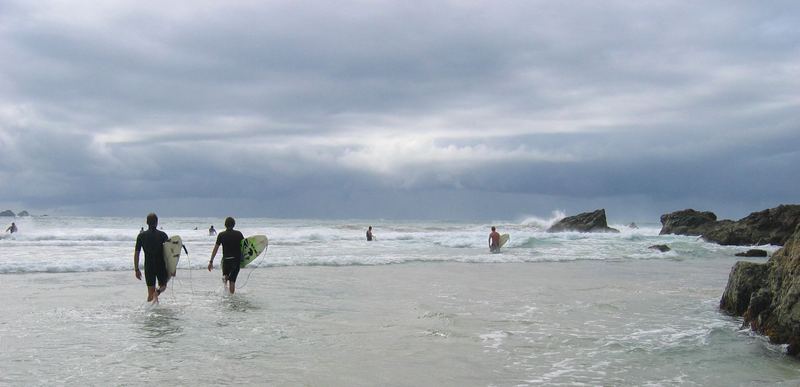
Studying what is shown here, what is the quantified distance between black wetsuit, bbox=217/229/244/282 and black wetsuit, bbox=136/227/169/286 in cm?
147

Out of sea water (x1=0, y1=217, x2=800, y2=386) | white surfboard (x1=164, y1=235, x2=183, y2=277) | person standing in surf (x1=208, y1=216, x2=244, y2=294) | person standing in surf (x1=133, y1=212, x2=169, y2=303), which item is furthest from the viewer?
person standing in surf (x1=208, y1=216, x2=244, y2=294)

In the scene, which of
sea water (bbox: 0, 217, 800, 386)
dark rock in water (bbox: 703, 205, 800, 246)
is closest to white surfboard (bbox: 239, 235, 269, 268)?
sea water (bbox: 0, 217, 800, 386)

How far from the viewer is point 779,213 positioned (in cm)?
4147

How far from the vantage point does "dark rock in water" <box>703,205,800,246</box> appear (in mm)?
39562

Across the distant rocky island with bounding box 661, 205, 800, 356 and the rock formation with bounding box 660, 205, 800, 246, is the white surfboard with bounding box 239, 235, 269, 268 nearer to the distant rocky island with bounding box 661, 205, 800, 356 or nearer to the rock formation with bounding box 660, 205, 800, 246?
the distant rocky island with bounding box 661, 205, 800, 356

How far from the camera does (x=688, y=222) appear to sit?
52656 millimetres

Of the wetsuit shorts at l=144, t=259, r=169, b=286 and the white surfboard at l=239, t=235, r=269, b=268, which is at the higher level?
the white surfboard at l=239, t=235, r=269, b=268

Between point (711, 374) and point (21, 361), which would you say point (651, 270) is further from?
point (21, 361)

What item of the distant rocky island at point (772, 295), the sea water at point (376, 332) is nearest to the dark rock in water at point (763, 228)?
the sea water at point (376, 332)

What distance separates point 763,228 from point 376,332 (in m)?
40.2

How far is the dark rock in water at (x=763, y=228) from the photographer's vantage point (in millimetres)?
39562

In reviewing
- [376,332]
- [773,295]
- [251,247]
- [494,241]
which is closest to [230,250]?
[251,247]

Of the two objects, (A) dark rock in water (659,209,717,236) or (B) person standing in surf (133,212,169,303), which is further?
(A) dark rock in water (659,209,717,236)

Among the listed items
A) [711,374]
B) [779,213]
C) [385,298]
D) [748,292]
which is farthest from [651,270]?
[779,213]
